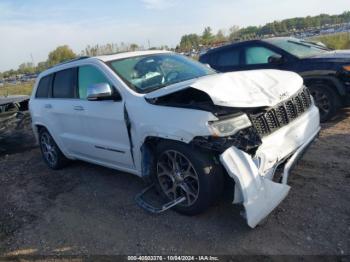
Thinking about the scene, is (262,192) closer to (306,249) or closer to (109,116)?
(306,249)

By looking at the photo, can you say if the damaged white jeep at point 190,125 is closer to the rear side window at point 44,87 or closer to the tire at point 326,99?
the rear side window at point 44,87

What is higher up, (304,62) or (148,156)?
(304,62)

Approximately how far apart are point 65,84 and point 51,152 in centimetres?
145

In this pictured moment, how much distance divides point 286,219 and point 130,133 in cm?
193

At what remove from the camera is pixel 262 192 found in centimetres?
333

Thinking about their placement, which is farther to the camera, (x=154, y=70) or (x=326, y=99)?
(x=326, y=99)

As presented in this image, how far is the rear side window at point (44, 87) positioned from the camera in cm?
608

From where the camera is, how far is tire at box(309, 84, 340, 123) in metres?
6.76

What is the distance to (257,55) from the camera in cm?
800

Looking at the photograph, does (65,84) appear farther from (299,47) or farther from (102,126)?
(299,47)

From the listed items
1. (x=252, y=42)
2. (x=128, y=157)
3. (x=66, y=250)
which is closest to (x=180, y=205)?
(x=128, y=157)

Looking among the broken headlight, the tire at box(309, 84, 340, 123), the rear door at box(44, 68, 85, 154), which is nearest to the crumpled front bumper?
the broken headlight

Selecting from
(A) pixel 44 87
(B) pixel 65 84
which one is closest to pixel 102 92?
(B) pixel 65 84

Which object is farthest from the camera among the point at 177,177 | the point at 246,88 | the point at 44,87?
the point at 44,87
